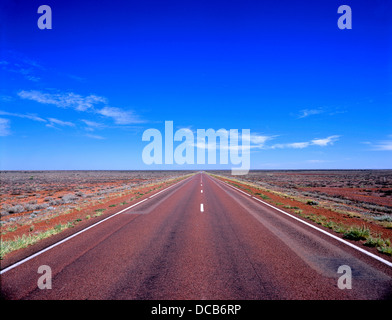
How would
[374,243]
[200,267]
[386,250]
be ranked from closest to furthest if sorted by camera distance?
[200,267] → [386,250] → [374,243]

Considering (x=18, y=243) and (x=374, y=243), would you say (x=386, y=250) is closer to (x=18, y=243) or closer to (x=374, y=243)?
(x=374, y=243)

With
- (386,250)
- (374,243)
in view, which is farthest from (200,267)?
(374,243)

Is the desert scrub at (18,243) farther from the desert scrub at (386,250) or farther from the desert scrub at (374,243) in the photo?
the desert scrub at (374,243)

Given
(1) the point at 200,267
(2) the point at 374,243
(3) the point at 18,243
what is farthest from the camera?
(3) the point at 18,243

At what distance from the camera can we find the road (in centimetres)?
358

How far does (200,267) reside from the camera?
4531mm

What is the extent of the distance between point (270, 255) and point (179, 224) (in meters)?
4.01

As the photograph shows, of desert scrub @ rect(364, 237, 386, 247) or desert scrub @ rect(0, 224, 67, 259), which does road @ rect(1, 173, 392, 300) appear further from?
desert scrub @ rect(0, 224, 67, 259)

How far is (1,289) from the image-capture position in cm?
371

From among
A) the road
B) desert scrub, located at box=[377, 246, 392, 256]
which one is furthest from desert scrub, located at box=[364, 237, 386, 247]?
the road

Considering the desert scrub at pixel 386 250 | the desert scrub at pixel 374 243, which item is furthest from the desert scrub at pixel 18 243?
the desert scrub at pixel 374 243

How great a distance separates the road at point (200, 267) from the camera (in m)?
3.58
